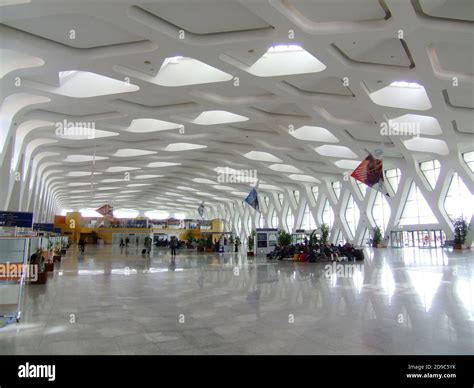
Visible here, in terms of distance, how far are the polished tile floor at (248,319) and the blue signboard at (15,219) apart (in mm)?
1667

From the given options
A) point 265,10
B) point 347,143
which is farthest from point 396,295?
point 347,143

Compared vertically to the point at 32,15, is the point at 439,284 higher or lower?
lower

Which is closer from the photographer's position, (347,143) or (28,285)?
(28,285)

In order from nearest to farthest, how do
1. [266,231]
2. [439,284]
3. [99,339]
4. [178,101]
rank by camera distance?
[99,339] < [439,284] < [178,101] < [266,231]

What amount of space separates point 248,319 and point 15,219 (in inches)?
240

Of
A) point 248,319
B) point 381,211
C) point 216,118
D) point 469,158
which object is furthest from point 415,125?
point 248,319

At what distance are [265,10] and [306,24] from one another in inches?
71.3

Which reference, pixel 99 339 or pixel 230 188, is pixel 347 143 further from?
pixel 230 188

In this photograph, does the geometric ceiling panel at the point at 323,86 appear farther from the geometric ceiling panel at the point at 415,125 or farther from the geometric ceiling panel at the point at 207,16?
the geometric ceiling panel at the point at 415,125

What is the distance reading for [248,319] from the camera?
5555 millimetres

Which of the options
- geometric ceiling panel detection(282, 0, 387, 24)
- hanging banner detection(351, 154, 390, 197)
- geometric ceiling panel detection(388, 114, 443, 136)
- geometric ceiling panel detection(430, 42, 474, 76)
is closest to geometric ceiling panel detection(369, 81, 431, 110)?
geometric ceiling panel detection(388, 114, 443, 136)

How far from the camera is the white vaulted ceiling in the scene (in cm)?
1018

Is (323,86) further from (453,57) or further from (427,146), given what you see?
(427,146)

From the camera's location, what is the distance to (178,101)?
18.1 metres
